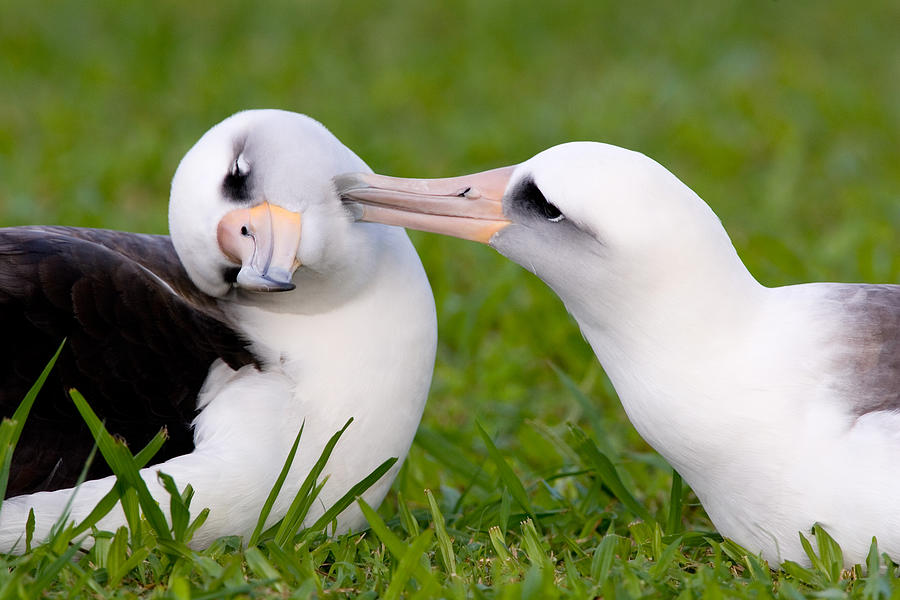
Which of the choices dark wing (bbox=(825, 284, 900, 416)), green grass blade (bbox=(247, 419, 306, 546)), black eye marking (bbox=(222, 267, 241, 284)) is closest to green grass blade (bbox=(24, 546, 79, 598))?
green grass blade (bbox=(247, 419, 306, 546))

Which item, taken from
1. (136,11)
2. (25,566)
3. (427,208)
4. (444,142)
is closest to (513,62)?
(444,142)

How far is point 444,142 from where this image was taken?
Result: 8.99m

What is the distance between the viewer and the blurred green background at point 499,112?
6.12 meters

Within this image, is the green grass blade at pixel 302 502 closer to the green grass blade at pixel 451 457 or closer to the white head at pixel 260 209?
the white head at pixel 260 209

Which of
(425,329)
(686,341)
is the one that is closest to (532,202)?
(686,341)

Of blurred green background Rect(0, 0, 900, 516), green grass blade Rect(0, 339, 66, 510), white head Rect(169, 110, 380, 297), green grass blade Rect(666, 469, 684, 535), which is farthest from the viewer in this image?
blurred green background Rect(0, 0, 900, 516)

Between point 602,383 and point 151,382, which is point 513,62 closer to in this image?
point 602,383

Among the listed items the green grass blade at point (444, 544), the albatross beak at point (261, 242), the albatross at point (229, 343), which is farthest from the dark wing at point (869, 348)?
the albatross beak at point (261, 242)

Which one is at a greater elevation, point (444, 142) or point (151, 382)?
point (444, 142)

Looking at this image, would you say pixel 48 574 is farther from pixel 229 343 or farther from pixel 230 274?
pixel 230 274

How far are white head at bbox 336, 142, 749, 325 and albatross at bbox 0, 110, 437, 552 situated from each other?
476 mm

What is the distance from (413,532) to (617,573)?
2.22 feet

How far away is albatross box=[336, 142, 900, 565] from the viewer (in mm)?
3361

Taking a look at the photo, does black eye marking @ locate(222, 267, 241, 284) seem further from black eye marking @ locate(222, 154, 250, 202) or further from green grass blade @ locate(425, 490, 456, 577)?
green grass blade @ locate(425, 490, 456, 577)
